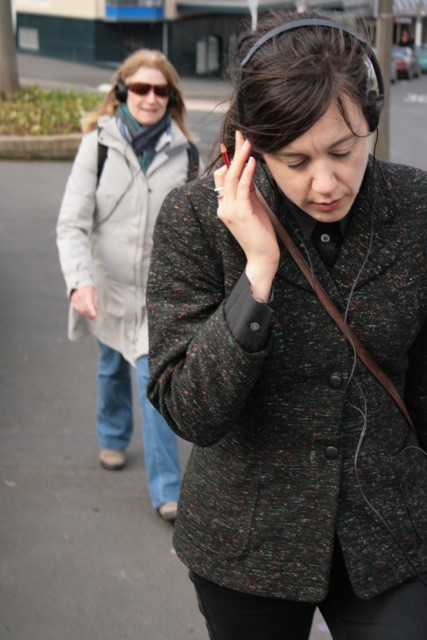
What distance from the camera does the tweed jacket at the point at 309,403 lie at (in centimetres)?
234

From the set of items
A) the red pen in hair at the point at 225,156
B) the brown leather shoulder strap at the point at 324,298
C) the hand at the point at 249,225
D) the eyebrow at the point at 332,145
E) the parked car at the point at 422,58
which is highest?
the eyebrow at the point at 332,145

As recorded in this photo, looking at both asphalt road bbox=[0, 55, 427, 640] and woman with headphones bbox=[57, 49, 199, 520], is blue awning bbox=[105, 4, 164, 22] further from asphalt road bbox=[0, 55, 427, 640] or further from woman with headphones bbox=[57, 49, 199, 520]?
woman with headphones bbox=[57, 49, 199, 520]

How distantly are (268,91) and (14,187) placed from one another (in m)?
11.7

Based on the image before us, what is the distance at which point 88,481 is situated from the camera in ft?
18.6

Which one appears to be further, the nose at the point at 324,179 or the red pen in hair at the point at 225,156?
the red pen in hair at the point at 225,156

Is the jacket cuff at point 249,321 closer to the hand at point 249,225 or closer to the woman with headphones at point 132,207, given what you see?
the hand at point 249,225

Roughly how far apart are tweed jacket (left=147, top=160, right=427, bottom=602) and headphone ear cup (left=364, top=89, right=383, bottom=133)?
19 centimetres

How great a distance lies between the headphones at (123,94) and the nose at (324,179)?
3296 millimetres

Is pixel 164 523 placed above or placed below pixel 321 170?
below

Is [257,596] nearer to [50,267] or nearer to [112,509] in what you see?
[112,509]

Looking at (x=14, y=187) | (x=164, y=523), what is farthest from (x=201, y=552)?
(x=14, y=187)

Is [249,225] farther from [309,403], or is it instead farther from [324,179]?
[309,403]

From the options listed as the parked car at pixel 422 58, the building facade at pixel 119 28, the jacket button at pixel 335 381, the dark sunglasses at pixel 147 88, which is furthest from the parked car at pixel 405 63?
the jacket button at pixel 335 381

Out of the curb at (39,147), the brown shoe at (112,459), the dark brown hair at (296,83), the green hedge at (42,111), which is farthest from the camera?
the green hedge at (42,111)
